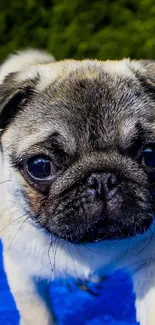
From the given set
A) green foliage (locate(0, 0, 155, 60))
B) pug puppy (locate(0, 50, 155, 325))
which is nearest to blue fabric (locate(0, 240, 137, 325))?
pug puppy (locate(0, 50, 155, 325))

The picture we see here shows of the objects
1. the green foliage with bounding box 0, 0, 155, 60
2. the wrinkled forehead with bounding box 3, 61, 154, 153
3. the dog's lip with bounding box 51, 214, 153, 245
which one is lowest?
the dog's lip with bounding box 51, 214, 153, 245

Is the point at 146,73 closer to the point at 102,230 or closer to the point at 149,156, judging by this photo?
the point at 149,156

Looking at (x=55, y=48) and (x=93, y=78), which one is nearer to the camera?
(x=93, y=78)

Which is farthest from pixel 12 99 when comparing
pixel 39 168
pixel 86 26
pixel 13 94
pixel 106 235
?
pixel 86 26

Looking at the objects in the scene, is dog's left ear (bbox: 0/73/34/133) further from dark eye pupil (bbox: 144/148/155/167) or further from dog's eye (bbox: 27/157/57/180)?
dark eye pupil (bbox: 144/148/155/167)

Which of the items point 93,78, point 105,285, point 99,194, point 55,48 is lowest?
point 105,285

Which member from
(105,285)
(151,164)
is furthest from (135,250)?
(105,285)

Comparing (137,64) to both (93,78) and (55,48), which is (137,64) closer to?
(93,78)
